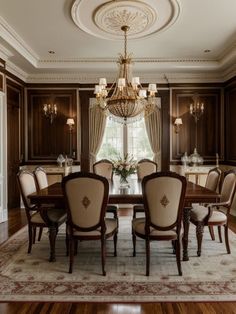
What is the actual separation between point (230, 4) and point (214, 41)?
49.4 inches

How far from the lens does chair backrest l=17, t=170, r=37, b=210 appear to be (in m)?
3.50

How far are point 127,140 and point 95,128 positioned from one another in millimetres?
779

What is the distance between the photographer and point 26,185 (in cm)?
360

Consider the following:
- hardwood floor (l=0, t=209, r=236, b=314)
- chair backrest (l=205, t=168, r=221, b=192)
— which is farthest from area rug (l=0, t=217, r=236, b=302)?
chair backrest (l=205, t=168, r=221, b=192)

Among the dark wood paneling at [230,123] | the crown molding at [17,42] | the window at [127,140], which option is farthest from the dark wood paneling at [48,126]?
the dark wood paneling at [230,123]

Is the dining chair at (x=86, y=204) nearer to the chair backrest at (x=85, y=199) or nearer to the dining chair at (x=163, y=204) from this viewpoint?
the chair backrest at (x=85, y=199)

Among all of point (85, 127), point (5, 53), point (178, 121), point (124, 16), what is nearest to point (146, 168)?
point (178, 121)

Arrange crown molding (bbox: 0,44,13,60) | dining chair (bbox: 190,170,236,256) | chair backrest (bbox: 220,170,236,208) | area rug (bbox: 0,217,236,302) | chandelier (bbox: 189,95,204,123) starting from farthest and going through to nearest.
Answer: chandelier (bbox: 189,95,204,123) < crown molding (bbox: 0,44,13,60) < chair backrest (bbox: 220,170,236,208) < dining chair (bbox: 190,170,236,256) < area rug (bbox: 0,217,236,302)

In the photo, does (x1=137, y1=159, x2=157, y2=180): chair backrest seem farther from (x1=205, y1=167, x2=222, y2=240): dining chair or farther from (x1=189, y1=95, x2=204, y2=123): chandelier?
(x1=189, y1=95, x2=204, y2=123): chandelier

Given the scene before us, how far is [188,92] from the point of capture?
652cm

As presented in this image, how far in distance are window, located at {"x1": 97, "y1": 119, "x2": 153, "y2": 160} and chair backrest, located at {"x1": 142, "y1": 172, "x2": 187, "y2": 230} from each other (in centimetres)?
382

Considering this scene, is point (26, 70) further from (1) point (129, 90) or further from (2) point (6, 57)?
(1) point (129, 90)

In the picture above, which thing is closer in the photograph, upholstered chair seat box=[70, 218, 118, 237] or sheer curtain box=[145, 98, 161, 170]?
upholstered chair seat box=[70, 218, 118, 237]

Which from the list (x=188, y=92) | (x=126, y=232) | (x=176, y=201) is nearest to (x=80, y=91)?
(x=188, y=92)
